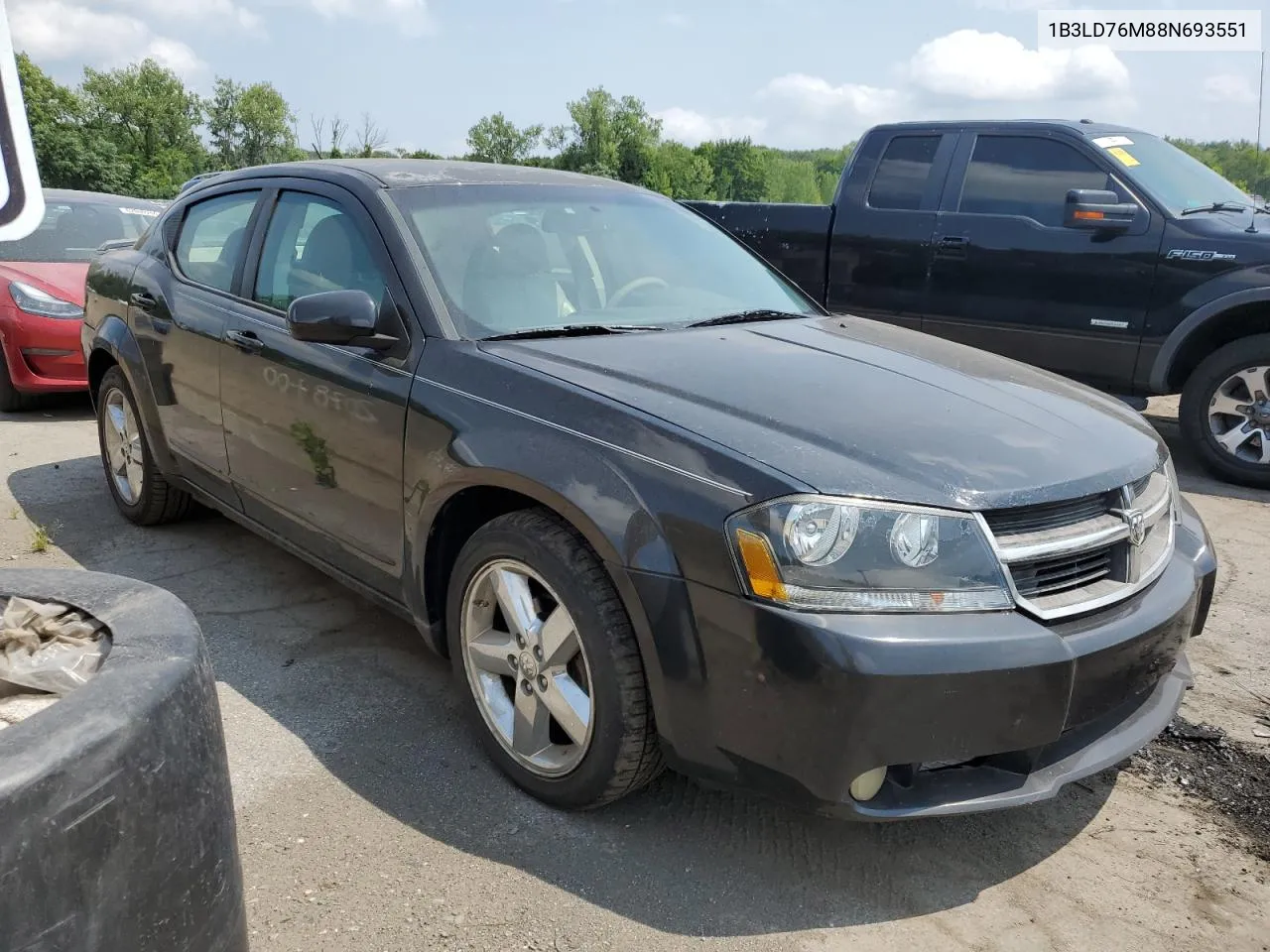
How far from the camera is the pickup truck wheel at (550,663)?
2.48 metres

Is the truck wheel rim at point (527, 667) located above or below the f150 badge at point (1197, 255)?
below

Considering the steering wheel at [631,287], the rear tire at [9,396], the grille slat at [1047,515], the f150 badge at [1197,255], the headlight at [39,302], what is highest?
the f150 badge at [1197,255]

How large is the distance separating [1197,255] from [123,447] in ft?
19.1

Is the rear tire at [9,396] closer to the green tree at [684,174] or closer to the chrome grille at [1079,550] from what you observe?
the chrome grille at [1079,550]

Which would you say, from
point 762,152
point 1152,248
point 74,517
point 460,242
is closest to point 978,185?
point 1152,248

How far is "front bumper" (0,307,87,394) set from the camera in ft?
23.8

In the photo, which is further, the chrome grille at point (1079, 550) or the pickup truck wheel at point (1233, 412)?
the pickup truck wheel at point (1233, 412)

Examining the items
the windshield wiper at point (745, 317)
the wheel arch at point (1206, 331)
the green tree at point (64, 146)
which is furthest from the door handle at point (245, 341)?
the green tree at point (64, 146)

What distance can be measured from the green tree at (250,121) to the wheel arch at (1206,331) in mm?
89097

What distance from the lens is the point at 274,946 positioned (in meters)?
2.27

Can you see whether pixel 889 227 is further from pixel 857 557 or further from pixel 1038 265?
pixel 857 557

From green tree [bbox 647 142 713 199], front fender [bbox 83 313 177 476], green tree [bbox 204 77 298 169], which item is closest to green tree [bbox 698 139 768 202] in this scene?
green tree [bbox 647 142 713 199]

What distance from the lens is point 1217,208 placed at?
6363 mm

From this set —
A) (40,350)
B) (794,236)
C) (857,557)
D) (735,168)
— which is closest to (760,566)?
(857,557)
